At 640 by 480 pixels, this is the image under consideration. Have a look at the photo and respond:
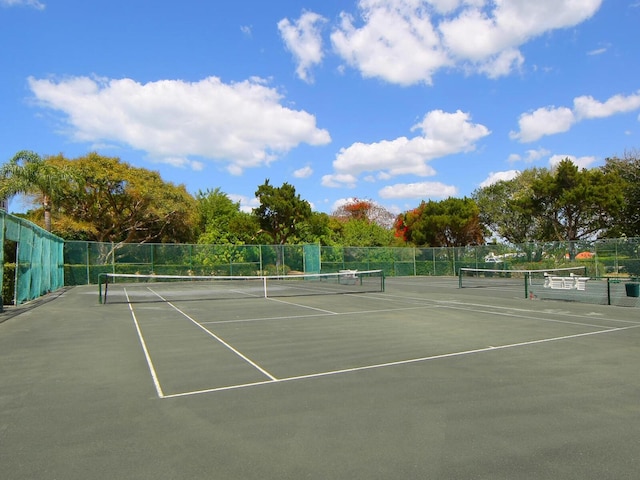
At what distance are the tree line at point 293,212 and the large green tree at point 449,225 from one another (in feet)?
0.37

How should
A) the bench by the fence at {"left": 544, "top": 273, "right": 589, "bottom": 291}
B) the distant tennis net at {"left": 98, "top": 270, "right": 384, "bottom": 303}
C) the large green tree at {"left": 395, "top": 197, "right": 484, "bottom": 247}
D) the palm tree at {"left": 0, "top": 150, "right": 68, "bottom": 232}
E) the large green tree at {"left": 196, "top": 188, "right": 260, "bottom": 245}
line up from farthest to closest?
1. the large green tree at {"left": 395, "top": 197, "right": 484, "bottom": 247}
2. the large green tree at {"left": 196, "top": 188, "right": 260, "bottom": 245}
3. the palm tree at {"left": 0, "top": 150, "right": 68, "bottom": 232}
4. the distant tennis net at {"left": 98, "top": 270, "right": 384, "bottom": 303}
5. the bench by the fence at {"left": 544, "top": 273, "right": 589, "bottom": 291}

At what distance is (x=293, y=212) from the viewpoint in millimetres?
42281

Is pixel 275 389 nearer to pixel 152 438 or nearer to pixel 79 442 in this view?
pixel 152 438

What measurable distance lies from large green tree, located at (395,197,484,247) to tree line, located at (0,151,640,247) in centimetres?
11

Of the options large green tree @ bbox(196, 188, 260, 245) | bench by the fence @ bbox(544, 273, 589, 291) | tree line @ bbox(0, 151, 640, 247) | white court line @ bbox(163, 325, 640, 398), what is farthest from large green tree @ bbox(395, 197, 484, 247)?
white court line @ bbox(163, 325, 640, 398)

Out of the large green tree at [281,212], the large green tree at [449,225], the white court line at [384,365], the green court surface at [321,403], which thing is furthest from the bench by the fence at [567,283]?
the large green tree at [449,225]

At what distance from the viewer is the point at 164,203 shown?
39.6m

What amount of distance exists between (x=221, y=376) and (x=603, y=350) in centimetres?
664

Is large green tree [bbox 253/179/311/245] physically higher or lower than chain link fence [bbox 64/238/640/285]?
higher

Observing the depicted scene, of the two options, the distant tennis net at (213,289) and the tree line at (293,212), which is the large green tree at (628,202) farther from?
the distant tennis net at (213,289)

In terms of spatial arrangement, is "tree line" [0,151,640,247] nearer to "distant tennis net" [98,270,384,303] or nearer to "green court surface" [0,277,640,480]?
"distant tennis net" [98,270,384,303]

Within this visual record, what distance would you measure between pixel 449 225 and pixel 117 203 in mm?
33616

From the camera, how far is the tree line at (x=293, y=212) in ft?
123

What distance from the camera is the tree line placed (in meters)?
37.4
